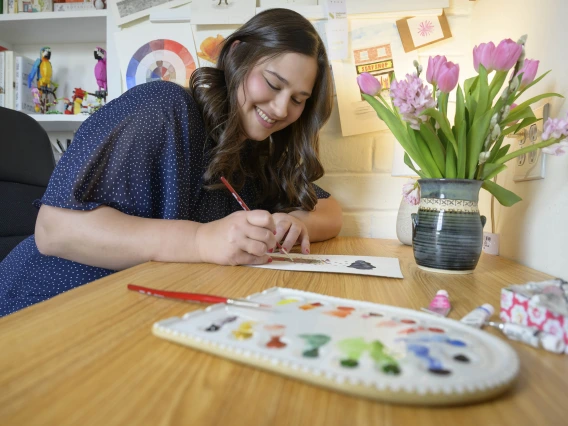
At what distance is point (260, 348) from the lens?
261 mm

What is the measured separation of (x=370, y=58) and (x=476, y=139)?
69 cm

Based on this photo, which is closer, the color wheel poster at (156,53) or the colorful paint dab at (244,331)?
the colorful paint dab at (244,331)

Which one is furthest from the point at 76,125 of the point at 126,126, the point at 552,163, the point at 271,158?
the point at 552,163

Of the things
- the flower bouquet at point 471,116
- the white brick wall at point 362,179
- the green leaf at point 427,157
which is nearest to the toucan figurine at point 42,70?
the white brick wall at point 362,179

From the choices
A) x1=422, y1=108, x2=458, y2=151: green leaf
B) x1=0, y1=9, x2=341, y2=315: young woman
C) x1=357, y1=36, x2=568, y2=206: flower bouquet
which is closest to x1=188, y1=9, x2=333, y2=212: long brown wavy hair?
x1=0, y1=9, x2=341, y2=315: young woman

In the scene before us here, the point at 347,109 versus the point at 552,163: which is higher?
the point at 347,109

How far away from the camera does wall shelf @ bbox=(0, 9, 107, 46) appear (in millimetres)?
1398

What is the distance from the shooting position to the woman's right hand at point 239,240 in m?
0.62

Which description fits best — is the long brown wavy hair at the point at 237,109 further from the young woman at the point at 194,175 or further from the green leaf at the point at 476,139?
the green leaf at the point at 476,139

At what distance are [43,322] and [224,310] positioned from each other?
0.50 feet

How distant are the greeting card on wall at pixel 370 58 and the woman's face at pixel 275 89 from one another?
0.32 m

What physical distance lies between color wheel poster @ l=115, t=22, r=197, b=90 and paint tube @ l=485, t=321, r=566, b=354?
122 centimetres

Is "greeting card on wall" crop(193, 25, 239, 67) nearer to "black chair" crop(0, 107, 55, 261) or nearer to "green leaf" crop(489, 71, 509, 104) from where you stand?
"black chair" crop(0, 107, 55, 261)

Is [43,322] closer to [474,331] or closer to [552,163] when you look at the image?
[474,331]
